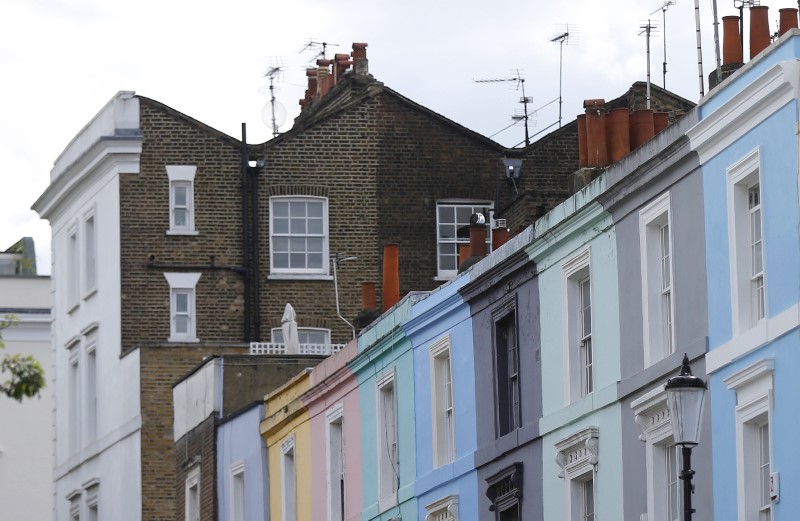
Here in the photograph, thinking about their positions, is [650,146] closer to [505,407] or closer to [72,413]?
[505,407]

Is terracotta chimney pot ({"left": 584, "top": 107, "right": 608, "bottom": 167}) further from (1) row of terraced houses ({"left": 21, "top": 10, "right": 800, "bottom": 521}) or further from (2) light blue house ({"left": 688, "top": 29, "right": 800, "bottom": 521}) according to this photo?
(2) light blue house ({"left": 688, "top": 29, "right": 800, "bottom": 521})

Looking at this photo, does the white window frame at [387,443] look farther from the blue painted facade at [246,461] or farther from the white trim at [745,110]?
the white trim at [745,110]

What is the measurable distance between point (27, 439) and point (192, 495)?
68.7 ft

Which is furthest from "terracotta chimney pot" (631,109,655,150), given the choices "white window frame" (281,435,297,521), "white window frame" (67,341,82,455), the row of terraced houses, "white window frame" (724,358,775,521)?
"white window frame" (67,341,82,455)

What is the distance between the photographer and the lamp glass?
20.1m

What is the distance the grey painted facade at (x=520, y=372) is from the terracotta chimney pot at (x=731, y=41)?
192 inches

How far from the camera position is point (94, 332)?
175 feet

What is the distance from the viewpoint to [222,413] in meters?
43.2

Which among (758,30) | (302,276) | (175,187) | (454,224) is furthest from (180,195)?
(758,30)

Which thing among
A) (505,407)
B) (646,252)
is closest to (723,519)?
(646,252)

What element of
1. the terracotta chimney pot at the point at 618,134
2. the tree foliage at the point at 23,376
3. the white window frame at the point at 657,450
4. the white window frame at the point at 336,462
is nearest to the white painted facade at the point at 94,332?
the white window frame at the point at 336,462

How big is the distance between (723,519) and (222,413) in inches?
811

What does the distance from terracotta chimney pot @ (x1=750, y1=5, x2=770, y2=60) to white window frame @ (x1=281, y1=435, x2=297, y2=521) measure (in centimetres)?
1661

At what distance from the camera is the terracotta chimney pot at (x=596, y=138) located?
2908 centimetres
